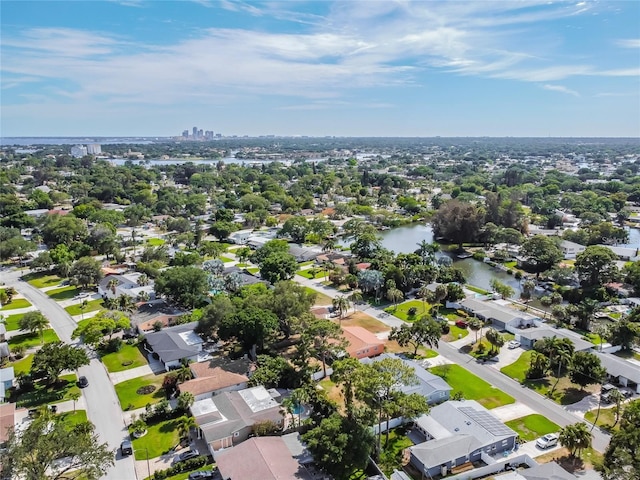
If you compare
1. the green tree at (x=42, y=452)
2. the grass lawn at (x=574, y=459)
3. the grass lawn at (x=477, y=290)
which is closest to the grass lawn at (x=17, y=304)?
the green tree at (x=42, y=452)

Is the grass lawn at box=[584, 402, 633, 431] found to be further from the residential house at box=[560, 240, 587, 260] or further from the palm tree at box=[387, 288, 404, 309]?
the residential house at box=[560, 240, 587, 260]

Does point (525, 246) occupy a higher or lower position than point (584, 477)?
higher

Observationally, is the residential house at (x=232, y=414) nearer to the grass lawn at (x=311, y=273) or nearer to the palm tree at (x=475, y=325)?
the palm tree at (x=475, y=325)

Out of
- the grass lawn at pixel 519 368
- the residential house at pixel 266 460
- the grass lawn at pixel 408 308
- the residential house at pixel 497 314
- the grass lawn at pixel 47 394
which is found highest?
the residential house at pixel 497 314

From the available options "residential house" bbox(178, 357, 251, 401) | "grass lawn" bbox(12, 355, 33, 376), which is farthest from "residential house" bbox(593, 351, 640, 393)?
"grass lawn" bbox(12, 355, 33, 376)

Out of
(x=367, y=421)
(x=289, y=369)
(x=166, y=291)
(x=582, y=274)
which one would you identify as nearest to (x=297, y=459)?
(x=367, y=421)

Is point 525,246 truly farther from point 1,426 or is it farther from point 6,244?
point 6,244
